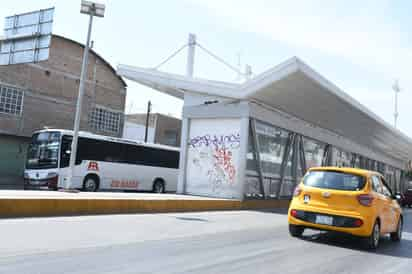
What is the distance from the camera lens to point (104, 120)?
3781 centimetres

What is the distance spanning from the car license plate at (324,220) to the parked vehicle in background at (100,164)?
14444 mm

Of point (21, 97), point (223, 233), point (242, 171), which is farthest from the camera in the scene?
point (21, 97)

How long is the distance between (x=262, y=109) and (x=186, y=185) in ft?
15.5

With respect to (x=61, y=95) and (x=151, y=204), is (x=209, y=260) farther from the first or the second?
Answer: (x=61, y=95)

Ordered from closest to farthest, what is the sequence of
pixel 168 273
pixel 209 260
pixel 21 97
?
pixel 168 273
pixel 209 260
pixel 21 97

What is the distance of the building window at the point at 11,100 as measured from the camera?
98.5 ft

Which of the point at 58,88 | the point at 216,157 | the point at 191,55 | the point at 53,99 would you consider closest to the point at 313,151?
the point at 216,157

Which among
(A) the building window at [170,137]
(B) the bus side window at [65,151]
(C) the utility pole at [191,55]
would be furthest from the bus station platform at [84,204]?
(A) the building window at [170,137]

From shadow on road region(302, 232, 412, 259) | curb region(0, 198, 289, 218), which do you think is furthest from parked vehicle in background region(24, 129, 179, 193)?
shadow on road region(302, 232, 412, 259)

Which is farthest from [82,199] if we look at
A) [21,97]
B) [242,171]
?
[21,97]

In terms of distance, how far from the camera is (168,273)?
18.5 feet

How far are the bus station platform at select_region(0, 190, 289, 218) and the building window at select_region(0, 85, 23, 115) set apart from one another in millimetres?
18484

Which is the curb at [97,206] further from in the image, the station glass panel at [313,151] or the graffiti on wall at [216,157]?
the station glass panel at [313,151]

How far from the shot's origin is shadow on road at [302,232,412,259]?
8906mm
